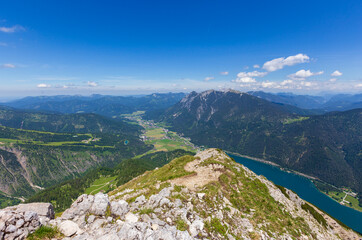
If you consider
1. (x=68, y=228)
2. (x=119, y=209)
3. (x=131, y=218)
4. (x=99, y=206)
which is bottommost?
(x=119, y=209)

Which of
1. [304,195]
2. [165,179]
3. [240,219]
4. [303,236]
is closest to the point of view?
[240,219]

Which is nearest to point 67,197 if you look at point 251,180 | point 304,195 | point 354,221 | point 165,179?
point 165,179

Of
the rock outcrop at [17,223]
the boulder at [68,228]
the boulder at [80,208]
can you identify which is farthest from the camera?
the boulder at [80,208]

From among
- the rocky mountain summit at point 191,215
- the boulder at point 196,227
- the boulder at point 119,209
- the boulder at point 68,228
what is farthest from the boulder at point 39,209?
the boulder at point 196,227

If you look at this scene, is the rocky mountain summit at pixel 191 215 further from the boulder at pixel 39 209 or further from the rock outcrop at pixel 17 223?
the rock outcrop at pixel 17 223

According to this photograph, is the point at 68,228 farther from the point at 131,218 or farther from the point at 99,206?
the point at 131,218

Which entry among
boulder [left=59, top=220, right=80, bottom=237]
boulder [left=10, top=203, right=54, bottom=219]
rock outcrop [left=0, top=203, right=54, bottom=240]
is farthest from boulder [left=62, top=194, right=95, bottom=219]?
rock outcrop [left=0, top=203, right=54, bottom=240]

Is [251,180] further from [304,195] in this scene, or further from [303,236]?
[304,195]

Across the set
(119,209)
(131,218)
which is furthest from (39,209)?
(131,218)
